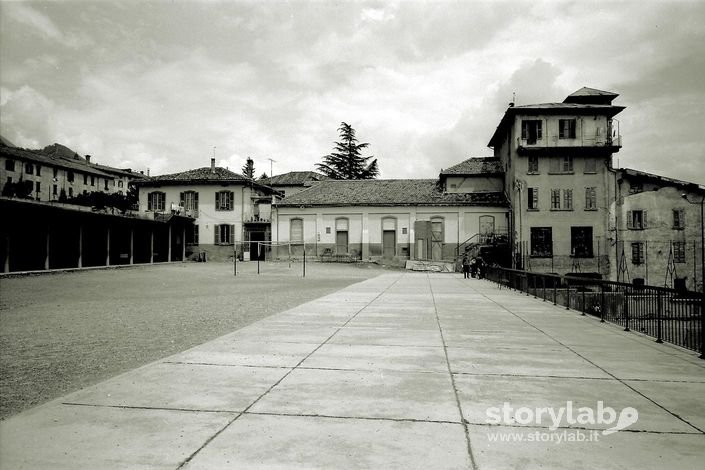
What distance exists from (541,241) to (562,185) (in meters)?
4.95

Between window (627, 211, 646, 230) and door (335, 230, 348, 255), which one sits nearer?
window (627, 211, 646, 230)

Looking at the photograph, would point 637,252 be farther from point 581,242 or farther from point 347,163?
point 347,163

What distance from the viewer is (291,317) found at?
10352mm

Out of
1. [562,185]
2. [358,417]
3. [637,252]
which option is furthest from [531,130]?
[358,417]

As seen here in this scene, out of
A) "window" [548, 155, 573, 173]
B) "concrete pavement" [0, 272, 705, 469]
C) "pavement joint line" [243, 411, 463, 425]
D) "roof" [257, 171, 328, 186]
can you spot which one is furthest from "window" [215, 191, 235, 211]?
"pavement joint line" [243, 411, 463, 425]

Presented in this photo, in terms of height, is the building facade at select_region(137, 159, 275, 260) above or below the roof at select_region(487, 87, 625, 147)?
below

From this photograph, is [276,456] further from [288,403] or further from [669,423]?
[669,423]

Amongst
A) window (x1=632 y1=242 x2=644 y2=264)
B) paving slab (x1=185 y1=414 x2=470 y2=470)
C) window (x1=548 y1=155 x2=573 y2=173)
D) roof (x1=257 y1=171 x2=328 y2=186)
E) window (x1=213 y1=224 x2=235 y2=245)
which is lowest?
paving slab (x1=185 y1=414 x2=470 y2=470)

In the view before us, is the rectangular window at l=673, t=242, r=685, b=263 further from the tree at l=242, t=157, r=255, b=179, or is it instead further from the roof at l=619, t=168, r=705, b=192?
the tree at l=242, t=157, r=255, b=179

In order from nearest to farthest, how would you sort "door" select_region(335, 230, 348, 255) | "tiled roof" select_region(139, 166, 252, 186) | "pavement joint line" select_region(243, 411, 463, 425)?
"pavement joint line" select_region(243, 411, 463, 425), "door" select_region(335, 230, 348, 255), "tiled roof" select_region(139, 166, 252, 186)

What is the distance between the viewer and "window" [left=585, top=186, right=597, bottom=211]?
1575 inches

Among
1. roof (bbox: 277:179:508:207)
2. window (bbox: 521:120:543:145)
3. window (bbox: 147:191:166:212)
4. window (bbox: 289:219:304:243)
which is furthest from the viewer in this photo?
window (bbox: 147:191:166:212)

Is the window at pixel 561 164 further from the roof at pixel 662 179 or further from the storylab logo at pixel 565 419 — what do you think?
the storylab logo at pixel 565 419

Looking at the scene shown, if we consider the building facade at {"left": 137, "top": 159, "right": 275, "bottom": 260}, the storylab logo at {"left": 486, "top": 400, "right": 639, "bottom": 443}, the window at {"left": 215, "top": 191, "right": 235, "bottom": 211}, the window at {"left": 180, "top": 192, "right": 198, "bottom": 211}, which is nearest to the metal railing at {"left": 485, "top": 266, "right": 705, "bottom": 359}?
the storylab logo at {"left": 486, "top": 400, "right": 639, "bottom": 443}
